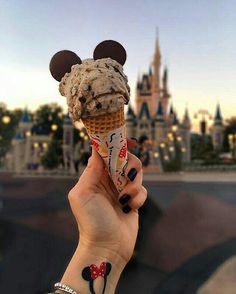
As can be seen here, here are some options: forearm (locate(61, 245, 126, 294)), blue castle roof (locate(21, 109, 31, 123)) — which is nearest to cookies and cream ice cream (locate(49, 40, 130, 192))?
forearm (locate(61, 245, 126, 294))

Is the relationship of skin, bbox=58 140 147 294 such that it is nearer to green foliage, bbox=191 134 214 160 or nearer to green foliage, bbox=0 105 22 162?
green foliage, bbox=0 105 22 162

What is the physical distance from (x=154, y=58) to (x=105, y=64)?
45691mm

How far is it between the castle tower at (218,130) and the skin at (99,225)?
132ft

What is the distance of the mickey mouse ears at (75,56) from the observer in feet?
5.72

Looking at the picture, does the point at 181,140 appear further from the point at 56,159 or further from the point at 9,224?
the point at 9,224

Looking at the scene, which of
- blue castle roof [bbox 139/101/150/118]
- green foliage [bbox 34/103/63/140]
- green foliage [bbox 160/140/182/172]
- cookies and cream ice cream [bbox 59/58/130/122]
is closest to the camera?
cookies and cream ice cream [bbox 59/58/130/122]

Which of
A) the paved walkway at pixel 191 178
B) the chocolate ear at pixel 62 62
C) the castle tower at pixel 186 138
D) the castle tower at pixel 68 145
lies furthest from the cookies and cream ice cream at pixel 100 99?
the castle tower at pixel 186 138

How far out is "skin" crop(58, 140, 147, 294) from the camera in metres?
1.59

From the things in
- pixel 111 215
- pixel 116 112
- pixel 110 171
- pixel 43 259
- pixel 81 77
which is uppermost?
pixel 81 77

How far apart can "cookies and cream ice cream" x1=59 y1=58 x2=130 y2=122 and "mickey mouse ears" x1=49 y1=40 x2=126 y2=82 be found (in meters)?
0.14

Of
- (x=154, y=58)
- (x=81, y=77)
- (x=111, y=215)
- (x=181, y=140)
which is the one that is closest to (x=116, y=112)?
(x=81, y=77)

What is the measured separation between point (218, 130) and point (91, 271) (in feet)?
137

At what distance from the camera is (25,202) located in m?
11.9

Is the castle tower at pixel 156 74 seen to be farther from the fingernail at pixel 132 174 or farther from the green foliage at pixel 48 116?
the fingernail at pixel 132 174
